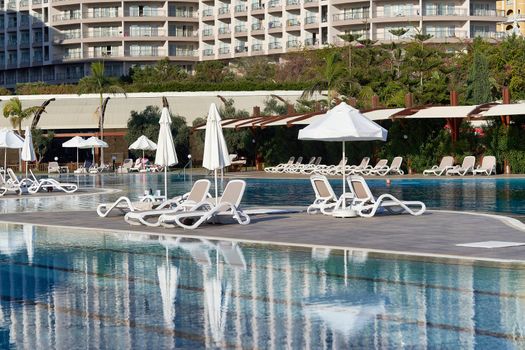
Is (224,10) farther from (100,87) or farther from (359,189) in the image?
(359,189)

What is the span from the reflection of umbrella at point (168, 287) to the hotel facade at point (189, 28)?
75.3 metres

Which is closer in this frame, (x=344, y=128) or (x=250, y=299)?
(x=250, y=299)

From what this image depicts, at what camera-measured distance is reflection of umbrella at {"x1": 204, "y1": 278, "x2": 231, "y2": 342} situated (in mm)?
8227

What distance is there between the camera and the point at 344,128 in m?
18.9

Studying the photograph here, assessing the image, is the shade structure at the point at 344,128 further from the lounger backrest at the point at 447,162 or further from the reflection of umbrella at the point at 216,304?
the lounger backrest at the point at 447,162

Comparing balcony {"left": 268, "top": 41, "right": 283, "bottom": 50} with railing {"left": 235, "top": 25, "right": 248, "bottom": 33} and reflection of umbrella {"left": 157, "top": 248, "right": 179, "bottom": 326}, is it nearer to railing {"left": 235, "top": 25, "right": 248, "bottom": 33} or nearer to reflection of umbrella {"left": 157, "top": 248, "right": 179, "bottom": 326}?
railing {"left": 235, "top": 25, "right": 248, "bottom": 33}

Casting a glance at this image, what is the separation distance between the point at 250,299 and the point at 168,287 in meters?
1.22

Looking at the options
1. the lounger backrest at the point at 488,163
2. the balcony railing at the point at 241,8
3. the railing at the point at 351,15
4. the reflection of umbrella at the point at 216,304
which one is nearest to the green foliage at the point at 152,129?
the lounger backrest at the point at 488,163

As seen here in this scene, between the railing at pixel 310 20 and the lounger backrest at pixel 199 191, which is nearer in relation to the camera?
the lounger backrest at pixel 199 191

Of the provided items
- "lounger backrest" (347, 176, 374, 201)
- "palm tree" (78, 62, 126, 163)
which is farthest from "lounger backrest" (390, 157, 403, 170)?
"palm tree" (78, 62, 126, 163)

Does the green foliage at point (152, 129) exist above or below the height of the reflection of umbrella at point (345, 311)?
above

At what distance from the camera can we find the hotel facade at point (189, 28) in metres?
86.5

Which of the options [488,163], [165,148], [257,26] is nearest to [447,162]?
[488,163]

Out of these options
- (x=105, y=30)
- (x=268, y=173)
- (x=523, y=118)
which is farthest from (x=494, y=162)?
(x=105, y=30)
